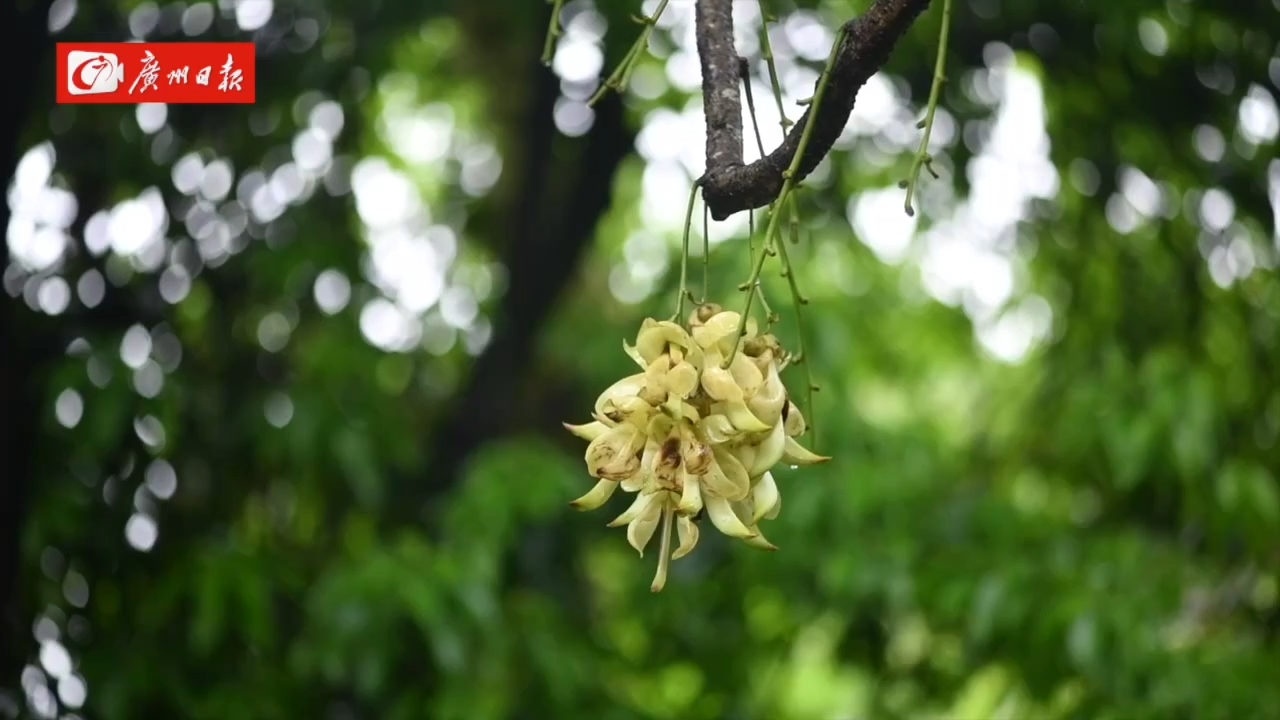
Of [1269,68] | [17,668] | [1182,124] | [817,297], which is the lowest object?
[17,668]

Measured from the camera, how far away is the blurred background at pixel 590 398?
2.00 m

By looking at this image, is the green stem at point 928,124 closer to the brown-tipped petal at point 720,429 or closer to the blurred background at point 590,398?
the brown-tipped petal at point 720,429

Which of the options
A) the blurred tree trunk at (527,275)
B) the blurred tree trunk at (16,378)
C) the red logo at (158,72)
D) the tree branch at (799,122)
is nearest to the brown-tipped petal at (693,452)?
the tree branch at (799,122)

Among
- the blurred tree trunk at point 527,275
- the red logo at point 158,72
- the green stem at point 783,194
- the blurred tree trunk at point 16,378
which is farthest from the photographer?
the blurred tree trunk at point 527,275

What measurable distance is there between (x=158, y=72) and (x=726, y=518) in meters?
1.32

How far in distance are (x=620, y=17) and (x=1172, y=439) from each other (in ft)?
3.09

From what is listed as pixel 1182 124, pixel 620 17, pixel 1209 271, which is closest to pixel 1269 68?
pixel 1182 124

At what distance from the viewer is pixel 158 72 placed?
70.0 inches

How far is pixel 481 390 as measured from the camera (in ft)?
8.52

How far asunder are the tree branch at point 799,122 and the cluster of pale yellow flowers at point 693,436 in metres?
0.06

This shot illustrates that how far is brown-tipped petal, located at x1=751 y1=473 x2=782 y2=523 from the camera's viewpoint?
706 millimetres

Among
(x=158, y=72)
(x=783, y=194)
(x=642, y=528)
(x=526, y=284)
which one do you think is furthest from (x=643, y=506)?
(x=526, y=284)

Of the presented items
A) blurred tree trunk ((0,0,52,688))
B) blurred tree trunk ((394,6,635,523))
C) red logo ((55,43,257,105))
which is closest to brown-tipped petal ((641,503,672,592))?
red logo ((55,43,257,105))

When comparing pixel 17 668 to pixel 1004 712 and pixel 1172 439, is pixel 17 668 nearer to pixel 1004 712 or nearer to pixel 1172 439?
pixel 1172 439
